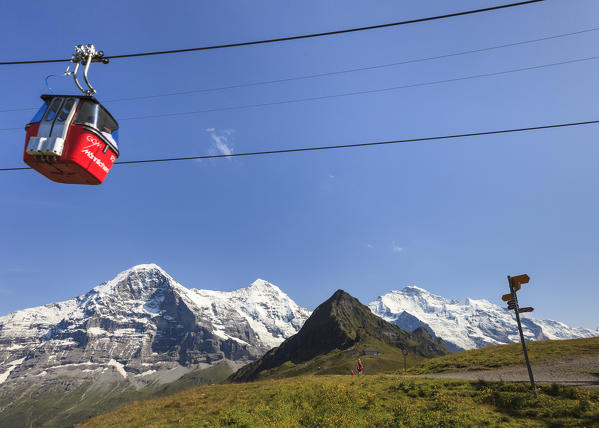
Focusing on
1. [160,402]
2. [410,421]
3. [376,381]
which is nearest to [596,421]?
[410,421]

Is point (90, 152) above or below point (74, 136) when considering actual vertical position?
below

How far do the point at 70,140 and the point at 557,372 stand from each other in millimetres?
33019

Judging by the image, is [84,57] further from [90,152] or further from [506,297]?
[506,297]

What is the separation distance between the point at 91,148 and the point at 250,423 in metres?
18.2

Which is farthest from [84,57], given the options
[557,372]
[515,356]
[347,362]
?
[347,362]

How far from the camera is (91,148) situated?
413 inches

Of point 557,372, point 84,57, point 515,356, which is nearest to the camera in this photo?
point 84,57

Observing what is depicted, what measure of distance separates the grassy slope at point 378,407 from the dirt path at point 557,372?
308 centimetres

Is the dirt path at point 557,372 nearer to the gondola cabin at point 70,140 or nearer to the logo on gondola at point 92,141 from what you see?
the gondola cabin at point 70,140

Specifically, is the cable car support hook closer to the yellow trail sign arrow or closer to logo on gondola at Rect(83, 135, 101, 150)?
logo on gondola at Rect(83, 135, 101, 150)

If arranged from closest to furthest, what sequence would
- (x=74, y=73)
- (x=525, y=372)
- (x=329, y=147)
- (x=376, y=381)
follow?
(x=74, y=73) → (x=329, y=147) → (x=525, y=372) → (x=376, y=381)

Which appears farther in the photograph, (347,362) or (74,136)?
(347,362)

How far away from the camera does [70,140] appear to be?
10.1m

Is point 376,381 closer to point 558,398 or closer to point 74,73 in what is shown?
point 558,398
